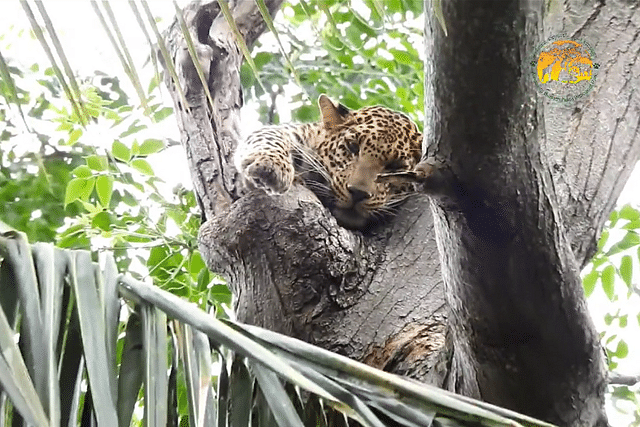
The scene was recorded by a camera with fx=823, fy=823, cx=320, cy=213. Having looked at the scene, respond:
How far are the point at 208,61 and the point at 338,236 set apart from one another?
0.65 metres

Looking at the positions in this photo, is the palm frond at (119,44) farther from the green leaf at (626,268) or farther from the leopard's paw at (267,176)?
the green leaf at (626,268)

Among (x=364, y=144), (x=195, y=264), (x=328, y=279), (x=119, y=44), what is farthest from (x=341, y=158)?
(x=119, y=44)

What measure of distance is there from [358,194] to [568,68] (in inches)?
30.2

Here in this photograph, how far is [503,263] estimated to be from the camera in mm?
1011

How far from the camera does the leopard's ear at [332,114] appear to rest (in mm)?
2383

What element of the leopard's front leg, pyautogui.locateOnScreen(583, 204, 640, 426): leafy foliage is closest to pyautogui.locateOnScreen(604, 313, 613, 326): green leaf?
pyautogui.locateOnScreen(583, 204, 640, 426): leafy foliage

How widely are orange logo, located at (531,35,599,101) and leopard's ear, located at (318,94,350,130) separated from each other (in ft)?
3.36

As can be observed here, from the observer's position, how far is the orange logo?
1.29 metres

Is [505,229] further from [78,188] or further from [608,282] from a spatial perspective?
[78,188]

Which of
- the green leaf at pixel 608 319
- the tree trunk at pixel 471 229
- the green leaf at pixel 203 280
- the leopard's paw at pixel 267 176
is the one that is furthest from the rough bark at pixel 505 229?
the green leaf at pixel 608 319

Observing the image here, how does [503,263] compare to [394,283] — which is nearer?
[503,263]

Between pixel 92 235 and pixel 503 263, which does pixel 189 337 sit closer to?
pixel 503 263

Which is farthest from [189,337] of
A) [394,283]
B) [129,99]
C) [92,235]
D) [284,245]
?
[129,99]

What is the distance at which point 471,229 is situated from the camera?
3.29 feet
